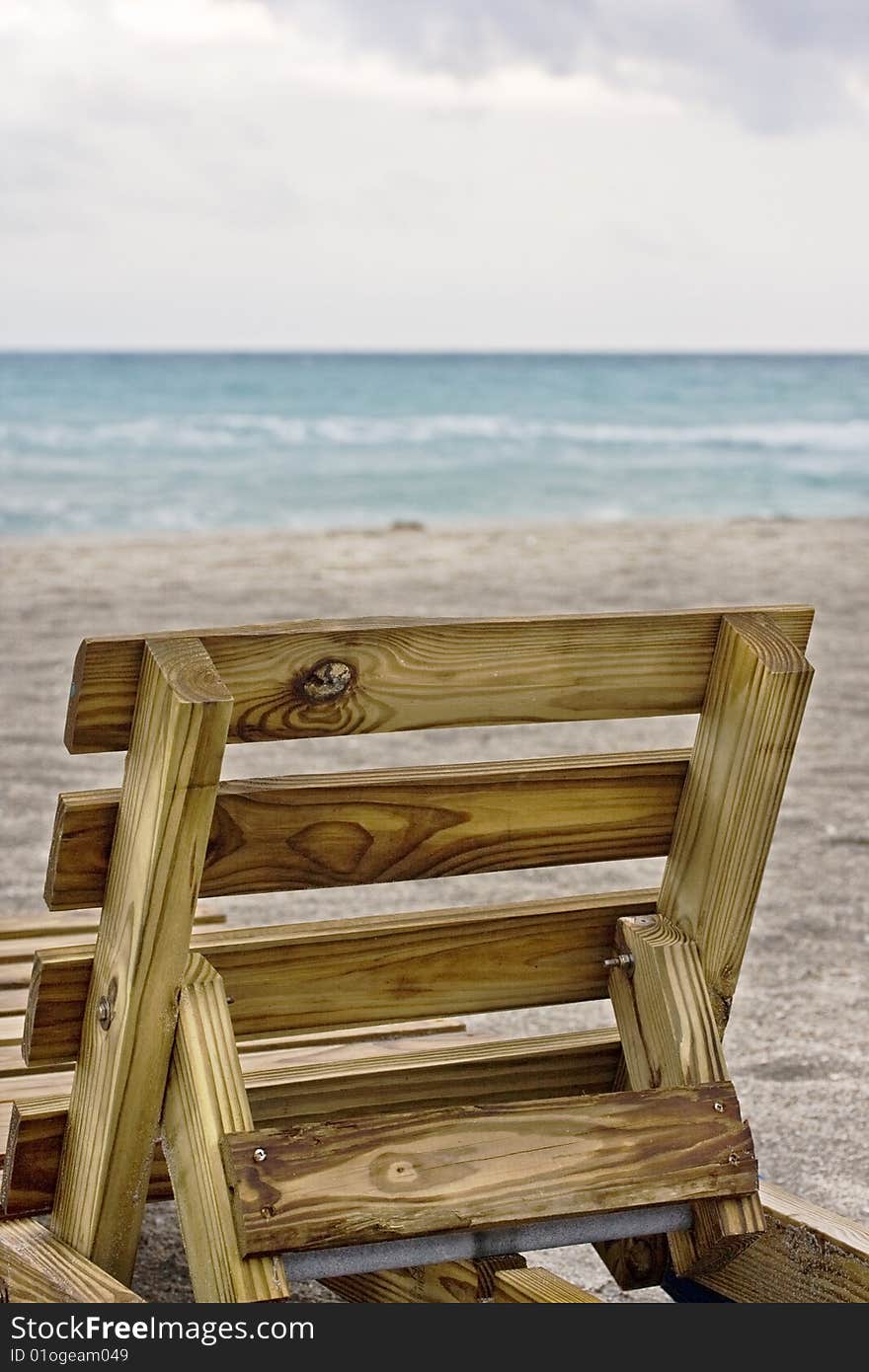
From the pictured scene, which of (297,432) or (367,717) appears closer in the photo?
(367,717)

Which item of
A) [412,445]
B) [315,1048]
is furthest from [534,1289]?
[412,445]

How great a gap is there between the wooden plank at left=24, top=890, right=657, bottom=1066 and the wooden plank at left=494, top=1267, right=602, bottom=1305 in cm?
35

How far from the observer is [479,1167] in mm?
1723

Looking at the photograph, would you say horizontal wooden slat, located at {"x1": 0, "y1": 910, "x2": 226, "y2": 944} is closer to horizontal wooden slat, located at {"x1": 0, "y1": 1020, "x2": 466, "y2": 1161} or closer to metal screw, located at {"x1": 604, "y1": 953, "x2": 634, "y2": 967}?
horizontal wooden slat, located at {"x1": 0, "y1": 1020, "x2": 466, "y2": 1161}

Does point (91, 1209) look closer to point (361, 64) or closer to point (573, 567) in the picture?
point (573, 567)

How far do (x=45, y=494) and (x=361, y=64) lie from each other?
1667 inches

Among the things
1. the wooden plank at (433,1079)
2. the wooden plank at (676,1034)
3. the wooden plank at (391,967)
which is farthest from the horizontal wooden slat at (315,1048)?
the wooden plank at (676,1034)

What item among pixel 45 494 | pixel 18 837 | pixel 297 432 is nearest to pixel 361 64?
pixel 297 432

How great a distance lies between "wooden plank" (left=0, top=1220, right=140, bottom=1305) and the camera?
1771mm

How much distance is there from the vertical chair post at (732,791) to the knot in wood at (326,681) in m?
0.47

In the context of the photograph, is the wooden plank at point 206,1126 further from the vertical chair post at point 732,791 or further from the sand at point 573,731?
the sand at point 573,731

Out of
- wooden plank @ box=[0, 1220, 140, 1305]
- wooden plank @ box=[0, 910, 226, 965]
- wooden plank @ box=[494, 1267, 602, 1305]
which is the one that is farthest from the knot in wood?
wooden plank @ box=[0, 910, 226, 965]

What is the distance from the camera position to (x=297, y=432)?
3828 cm

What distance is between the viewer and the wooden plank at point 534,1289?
191 cm
